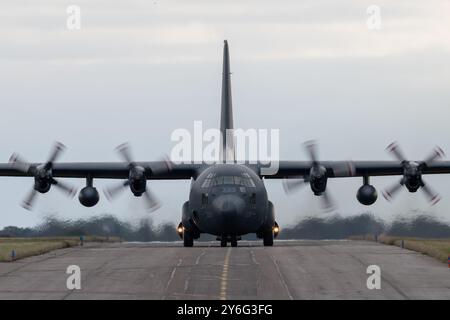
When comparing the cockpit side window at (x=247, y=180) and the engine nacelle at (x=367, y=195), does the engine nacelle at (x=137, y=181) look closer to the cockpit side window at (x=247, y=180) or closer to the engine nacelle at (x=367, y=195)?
the cockpit side window at (x=247, y=180)

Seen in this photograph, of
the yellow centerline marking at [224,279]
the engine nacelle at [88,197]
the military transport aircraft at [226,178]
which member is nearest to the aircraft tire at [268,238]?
the military transport aircraft at [226,178]

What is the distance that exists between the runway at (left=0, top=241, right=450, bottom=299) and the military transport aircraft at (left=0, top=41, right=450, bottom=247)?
2961 mm

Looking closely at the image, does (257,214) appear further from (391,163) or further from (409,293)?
(409,293)

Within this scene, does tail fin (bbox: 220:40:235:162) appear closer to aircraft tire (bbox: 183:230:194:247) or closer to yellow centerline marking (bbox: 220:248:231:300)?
aircraft tire (bbox: 183:230:194:247)

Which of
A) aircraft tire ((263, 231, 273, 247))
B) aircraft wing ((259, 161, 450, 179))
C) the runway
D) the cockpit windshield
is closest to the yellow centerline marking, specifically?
the runway

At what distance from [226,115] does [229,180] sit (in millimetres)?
11648

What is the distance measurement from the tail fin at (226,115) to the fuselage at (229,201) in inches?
227

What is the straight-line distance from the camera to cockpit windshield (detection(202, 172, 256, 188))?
5081cm

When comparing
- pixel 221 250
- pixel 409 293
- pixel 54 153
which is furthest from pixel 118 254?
pixel 409 293

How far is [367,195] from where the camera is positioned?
58.6 meters

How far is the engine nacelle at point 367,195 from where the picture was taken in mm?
58594

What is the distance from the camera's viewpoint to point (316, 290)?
31.5 metres

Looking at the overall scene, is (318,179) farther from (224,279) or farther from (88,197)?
(224,279)

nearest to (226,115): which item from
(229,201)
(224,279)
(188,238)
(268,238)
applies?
(188,238)
